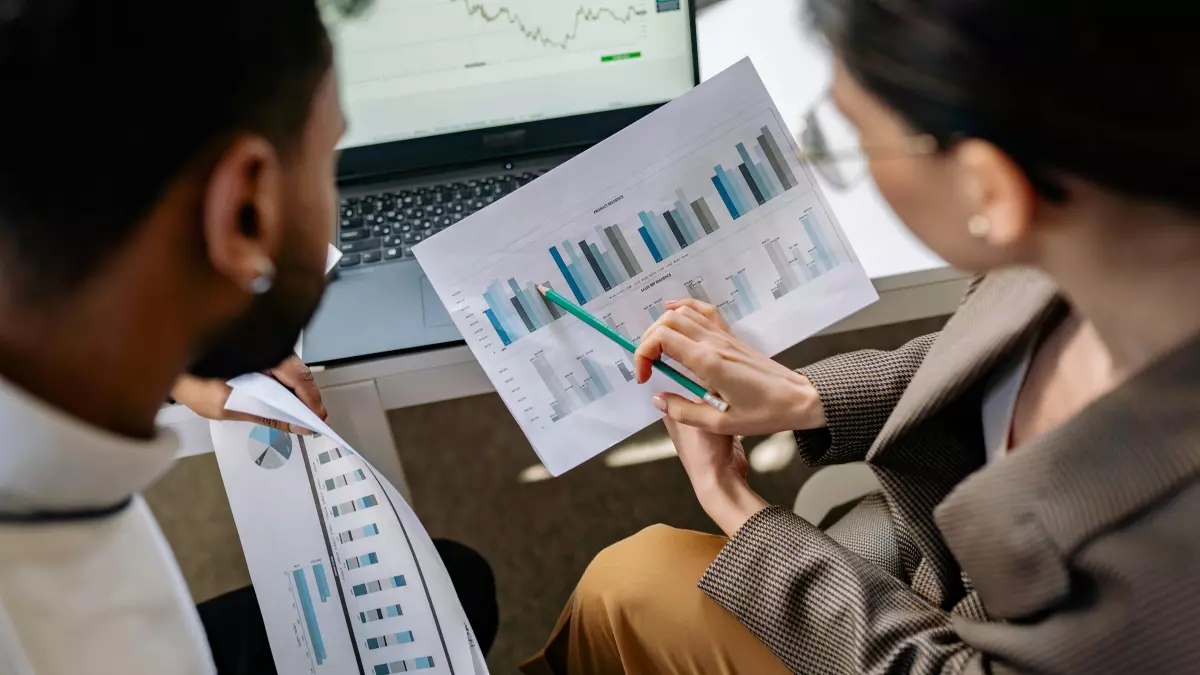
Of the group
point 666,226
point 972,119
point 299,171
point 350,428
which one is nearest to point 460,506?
point 350,428

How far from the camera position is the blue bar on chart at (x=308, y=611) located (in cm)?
72

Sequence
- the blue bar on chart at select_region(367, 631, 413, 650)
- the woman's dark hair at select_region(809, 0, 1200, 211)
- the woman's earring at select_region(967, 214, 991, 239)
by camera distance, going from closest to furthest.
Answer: the woman's dark hair at select_region(809, 0, 1200, 211) < the woman's earring at select_region(967, 214, 991, 239) < the blue bar on chart at select_region(367, 631, 413, 650)

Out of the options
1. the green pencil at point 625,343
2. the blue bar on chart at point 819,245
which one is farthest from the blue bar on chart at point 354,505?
the blue bar on chart at point 819,245

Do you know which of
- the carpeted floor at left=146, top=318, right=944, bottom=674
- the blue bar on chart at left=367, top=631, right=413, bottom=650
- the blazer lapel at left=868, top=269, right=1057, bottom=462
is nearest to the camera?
the blazer lapel at left=868, top=269, right=1057, bottom=462

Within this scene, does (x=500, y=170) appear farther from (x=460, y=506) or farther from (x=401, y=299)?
(x=460, y=506)

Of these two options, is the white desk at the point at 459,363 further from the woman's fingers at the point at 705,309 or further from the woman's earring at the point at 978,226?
the woman's earring at the point at 978,226

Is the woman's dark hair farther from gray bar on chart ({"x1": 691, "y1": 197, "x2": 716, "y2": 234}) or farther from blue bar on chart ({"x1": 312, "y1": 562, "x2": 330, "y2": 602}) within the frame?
blue bar on chart ({"x1": 312, "y1": 562, "x2": 330, "y2": 602})

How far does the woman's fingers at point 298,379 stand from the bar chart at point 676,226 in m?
0.31

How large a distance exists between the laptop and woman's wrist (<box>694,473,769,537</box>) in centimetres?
27

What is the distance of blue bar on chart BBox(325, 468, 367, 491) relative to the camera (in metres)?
0.70

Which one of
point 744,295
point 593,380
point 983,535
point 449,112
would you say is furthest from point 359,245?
point 983,535

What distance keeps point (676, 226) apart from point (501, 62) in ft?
0.77

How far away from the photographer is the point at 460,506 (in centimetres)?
127

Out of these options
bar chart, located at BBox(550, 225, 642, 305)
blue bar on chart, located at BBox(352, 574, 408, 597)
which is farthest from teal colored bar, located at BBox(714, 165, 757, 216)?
blue bar on chart, located at BBox(352, 574, 408, 597)
